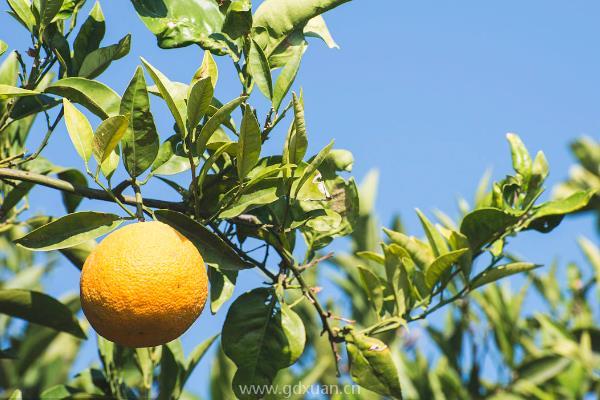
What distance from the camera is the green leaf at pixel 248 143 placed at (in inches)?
52.9

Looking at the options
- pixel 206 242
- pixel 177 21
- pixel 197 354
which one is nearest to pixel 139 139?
pixel 206 242

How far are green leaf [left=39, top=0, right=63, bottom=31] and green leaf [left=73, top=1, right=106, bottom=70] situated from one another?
119mm

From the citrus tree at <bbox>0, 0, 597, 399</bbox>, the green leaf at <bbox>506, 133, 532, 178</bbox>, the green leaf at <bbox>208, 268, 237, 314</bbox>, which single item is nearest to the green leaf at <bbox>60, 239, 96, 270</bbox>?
the citrus tree at <bbox>0, 0, 597, 399</bbox>

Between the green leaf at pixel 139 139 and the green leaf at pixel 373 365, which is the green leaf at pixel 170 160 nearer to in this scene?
the green leaf at pixel 139 139

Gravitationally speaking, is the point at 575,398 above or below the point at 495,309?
below

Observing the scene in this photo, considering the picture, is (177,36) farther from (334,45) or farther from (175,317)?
(175,317)

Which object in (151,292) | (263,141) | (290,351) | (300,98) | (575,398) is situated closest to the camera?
(151,292)

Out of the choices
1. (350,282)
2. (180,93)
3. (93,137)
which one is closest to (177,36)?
(180,93)

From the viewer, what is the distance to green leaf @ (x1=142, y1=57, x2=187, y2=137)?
1.33m

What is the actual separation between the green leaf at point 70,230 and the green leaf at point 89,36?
1.47 ft

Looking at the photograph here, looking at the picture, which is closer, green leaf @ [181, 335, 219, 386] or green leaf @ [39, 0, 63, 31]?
green leaf @ [39, 0, 63, 31]

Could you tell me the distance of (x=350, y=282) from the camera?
340 cm

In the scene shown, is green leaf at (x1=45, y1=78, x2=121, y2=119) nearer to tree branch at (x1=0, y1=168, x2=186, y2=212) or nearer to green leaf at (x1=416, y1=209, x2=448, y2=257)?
tree branch at (x1=0, y1=168, x2=186, y2=212)

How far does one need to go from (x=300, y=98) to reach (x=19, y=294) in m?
0.81
